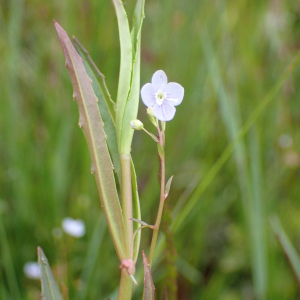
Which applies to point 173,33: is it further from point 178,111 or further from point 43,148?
point 43,148

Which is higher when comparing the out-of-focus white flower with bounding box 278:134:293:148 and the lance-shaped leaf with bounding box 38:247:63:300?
the lance-shaped leaf with bounding box 38:247:63:300

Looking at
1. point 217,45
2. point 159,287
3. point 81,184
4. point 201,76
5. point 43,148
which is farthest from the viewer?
point 217,45

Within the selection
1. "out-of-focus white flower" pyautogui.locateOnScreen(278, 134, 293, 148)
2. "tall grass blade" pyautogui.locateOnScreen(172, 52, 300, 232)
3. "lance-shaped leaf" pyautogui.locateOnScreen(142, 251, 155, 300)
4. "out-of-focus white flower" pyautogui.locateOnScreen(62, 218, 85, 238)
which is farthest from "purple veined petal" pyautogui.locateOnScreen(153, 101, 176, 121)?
"out-of-focus white flower" pyautogui.locateOnScreen(278, 134, 293, 148)

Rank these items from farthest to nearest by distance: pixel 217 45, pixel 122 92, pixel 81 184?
pixel 217 45 → pixel 81 184 → pixel 122 92

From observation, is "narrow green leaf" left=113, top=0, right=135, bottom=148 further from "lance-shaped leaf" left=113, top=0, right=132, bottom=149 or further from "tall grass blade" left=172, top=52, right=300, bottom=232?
"tall grass blade" left=172, top=52, right=300, bottom=232

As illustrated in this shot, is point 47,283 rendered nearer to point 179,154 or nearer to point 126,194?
point 126,194

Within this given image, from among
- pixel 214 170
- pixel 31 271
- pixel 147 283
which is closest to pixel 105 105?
pixel 147 283

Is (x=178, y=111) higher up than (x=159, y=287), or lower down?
higher up

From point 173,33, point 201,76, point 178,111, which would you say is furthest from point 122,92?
point 173,33
